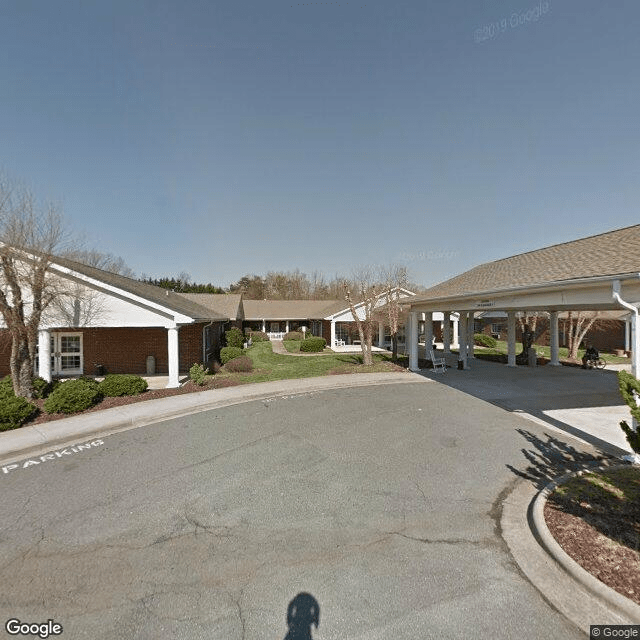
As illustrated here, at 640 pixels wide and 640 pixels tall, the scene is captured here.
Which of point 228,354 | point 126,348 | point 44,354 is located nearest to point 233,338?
point 228,354

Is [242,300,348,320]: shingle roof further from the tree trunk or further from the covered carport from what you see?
the tree trunk

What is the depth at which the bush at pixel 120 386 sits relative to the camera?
10695 millimetres

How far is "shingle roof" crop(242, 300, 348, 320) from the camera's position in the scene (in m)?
34.6

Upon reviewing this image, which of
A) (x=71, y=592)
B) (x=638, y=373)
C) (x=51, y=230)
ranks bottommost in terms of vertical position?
(x=71, y=592)

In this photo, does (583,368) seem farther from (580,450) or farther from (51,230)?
(51,230)

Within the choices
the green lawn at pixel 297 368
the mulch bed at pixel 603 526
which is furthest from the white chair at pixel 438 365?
the mulch bed at pixel 603 526

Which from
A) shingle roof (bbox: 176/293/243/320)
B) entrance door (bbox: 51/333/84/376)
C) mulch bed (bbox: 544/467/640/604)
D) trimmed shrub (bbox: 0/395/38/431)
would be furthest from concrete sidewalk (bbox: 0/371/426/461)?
shingle roof (bbox: 176/293/243/320)

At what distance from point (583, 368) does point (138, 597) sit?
65.5ft

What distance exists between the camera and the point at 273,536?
393 cm

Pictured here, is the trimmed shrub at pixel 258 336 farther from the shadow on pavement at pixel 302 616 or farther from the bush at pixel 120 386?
the shadow on pavement at pixel 302 616

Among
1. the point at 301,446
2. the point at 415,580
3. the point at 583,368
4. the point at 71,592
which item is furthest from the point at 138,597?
the point at 583,368

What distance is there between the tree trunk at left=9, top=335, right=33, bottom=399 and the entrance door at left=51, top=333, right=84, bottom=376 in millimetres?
5674

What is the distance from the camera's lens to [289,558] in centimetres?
356

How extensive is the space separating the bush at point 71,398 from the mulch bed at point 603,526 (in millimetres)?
10749
